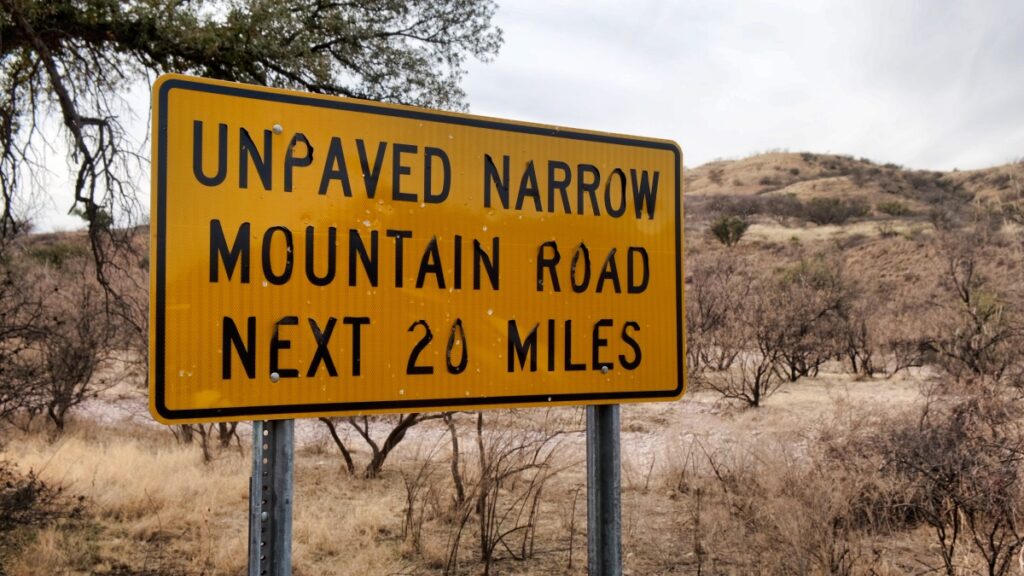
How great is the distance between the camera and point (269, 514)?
5.02 feet

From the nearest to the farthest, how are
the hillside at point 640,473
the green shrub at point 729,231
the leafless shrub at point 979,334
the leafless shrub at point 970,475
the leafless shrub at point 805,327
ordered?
the leafless shrub at point 970,475
the hillside at point 640,473
the leafless shrub at point 979,334
the leafless shrub at point 805,327
the green shrub at point 729,231

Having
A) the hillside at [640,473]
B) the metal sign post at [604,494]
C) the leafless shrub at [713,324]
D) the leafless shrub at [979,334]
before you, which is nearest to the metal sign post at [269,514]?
the metal sign post at [604,494]

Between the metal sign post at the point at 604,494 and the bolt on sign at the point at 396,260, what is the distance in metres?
0.09

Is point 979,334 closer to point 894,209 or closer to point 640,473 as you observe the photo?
point 640,473

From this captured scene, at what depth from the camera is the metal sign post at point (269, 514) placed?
152cm

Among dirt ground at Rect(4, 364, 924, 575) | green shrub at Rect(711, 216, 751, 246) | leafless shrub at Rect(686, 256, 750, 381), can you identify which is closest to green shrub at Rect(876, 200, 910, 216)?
green shrub at Rect(711, 216, 751, 246)

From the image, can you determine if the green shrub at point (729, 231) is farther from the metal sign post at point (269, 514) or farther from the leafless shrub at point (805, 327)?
the metal sign post at point (269, 514)

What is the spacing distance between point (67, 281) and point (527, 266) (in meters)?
17.1

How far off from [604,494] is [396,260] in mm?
839

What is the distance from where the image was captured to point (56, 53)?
5750 mm

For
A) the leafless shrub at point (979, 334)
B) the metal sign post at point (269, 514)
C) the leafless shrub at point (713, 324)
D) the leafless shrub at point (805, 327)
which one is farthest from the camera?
the leafless shrub at point (713, 324)

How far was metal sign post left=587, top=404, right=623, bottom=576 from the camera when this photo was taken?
1.93m

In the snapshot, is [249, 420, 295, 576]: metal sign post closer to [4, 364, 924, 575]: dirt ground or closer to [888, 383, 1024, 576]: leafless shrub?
[4, 364, 924, 575]: dirt ground

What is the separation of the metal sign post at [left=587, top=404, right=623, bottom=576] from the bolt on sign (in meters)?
0.09
